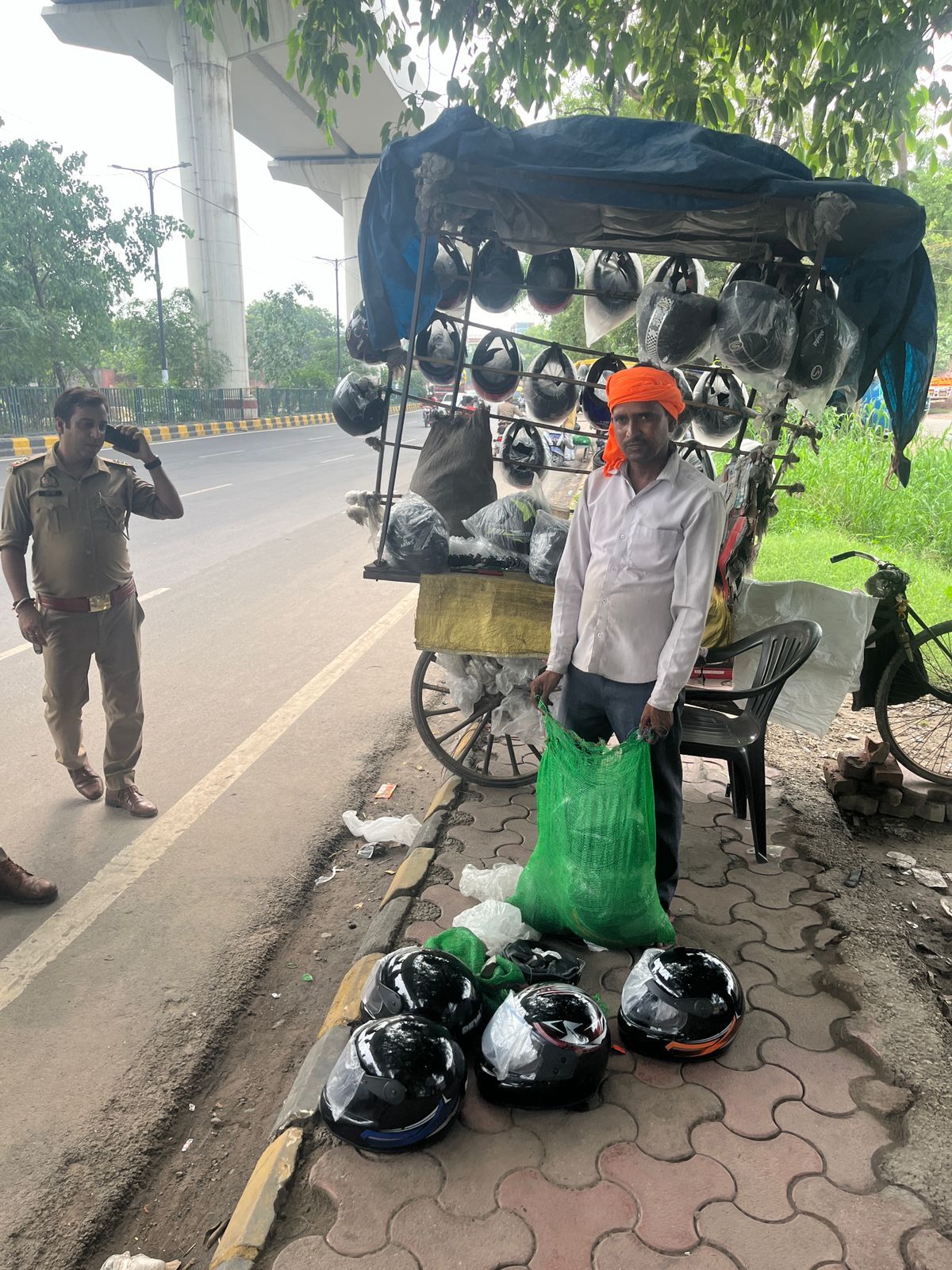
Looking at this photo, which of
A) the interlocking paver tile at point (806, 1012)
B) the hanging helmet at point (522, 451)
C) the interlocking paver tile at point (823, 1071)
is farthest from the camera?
the hanging helmet at point (522, 451)

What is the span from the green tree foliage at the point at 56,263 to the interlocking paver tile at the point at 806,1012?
24.1 meters

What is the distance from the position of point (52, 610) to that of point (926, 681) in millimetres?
4334

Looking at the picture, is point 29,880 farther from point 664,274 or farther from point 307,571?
point 307,571

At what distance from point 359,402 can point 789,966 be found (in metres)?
3.43

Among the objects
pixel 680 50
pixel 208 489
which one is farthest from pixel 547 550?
pixel 208 489

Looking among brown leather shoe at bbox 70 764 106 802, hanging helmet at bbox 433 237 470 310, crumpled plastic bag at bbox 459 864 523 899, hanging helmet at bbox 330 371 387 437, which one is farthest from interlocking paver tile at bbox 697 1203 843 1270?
hanging helmet at bbox 433 237 470 310

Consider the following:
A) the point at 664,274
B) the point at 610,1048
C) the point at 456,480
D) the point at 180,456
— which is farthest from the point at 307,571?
the point at 180,456

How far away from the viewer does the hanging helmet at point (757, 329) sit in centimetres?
336

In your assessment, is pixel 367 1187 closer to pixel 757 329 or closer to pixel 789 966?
pixel 789 966

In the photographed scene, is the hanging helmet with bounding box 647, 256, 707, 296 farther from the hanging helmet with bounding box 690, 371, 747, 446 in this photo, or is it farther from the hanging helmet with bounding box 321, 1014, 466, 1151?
the hanging helmet with bounding box 321, 1014, 466, 1151

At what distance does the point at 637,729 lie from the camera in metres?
2.81

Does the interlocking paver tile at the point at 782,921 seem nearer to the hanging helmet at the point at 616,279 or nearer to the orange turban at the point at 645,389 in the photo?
the orange turban at the point at 645,389

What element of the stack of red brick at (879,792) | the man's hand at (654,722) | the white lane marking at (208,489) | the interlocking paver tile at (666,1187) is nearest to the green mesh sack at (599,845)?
the man's hand at (654,722)

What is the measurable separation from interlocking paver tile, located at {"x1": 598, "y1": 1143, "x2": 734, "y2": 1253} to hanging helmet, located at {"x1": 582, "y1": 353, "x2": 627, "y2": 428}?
12.3 feet
